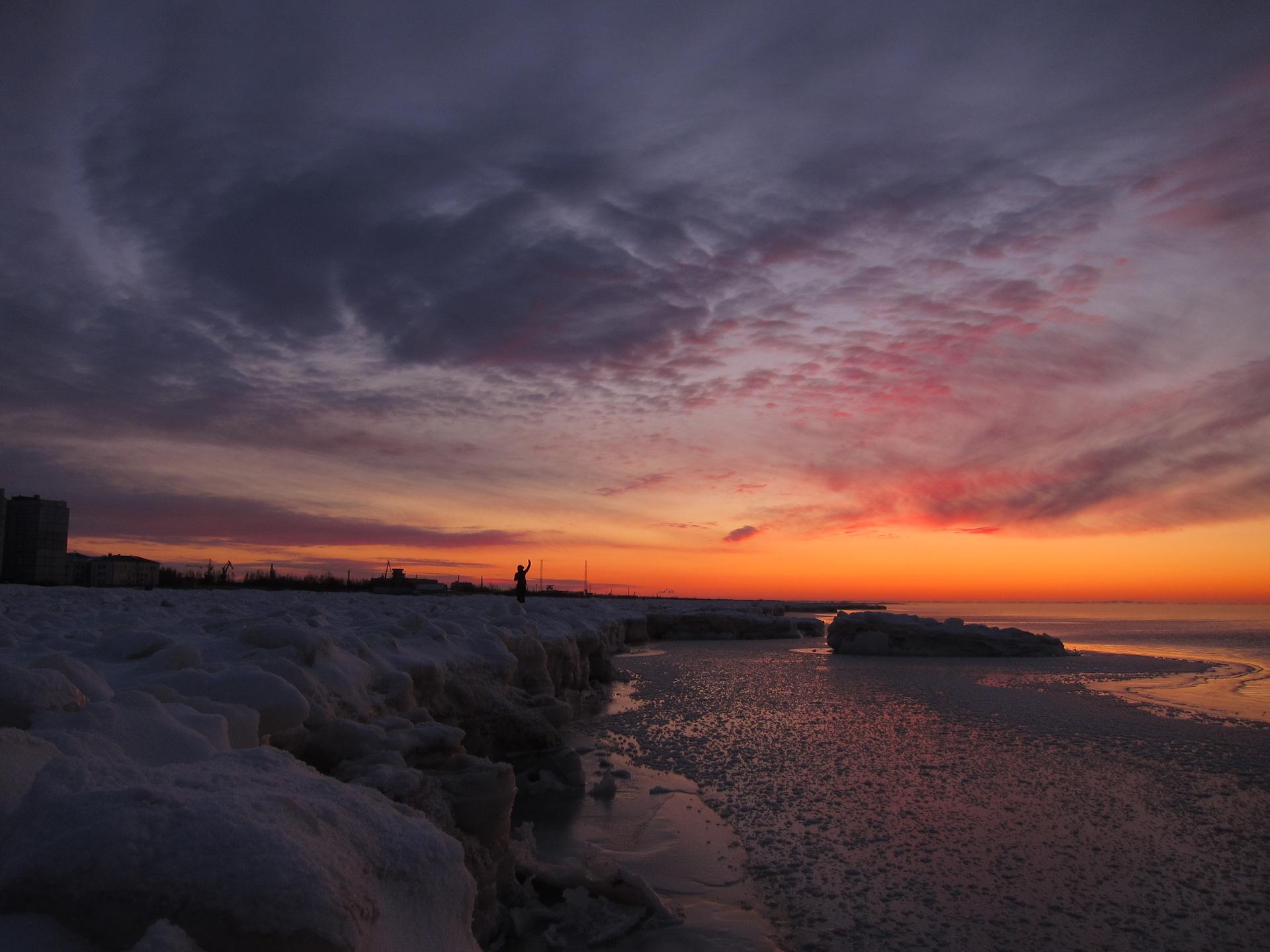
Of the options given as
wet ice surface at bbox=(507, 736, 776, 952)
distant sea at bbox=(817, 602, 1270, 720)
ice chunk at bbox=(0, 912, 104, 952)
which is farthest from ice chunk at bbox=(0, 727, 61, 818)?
distant sea at bbox=(817, 602, 1270, 720)

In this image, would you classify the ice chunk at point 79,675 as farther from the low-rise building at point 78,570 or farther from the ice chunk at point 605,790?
the low-rise building at point 78,570

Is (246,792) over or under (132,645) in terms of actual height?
under

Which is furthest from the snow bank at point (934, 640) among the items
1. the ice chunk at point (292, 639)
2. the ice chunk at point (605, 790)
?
the ice chunk at point (292, 639)

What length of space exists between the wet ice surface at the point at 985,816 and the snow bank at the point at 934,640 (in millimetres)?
10497

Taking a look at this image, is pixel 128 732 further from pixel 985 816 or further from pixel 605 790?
pixel 985 816

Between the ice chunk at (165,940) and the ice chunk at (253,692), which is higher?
the ice chunk at (253,692)

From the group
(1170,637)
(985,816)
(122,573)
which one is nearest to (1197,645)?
(1170,637)

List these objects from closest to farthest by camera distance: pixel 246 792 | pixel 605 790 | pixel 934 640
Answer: pixel 246 792 < pixel 605 790 < pixel 934 640

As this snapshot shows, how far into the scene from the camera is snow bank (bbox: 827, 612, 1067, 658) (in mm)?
20609

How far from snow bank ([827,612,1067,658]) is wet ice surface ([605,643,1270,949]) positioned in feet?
34.4

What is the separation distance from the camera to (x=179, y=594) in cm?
1486

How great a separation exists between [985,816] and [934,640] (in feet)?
57.4

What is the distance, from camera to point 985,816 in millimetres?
5312

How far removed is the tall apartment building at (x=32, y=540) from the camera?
2362 cm
